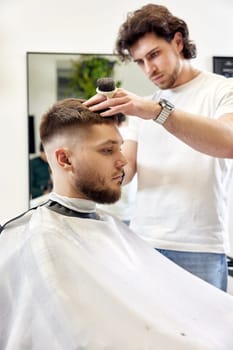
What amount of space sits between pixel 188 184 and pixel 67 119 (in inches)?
17.6

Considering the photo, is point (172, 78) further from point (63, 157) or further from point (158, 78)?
point (63, 157)

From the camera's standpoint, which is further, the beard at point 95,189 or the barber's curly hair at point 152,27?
the barber's curly hair at point 152,27

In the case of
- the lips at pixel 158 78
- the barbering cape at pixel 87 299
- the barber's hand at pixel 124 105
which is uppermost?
the lips at pixel 158 78

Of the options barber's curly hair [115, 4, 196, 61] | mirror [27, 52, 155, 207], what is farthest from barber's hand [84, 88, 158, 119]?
mirror [27, 52, 155, 207]

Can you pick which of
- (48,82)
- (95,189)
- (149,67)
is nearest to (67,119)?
(95,189)

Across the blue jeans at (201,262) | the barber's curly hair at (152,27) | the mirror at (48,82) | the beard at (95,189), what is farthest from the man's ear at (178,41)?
the mirror at (48,82)

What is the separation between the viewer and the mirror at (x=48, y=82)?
272 centimetres

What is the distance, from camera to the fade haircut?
1196mm

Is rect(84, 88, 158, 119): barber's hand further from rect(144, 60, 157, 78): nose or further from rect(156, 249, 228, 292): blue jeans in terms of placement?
rect(156, 249, 228, 292): blue jeans

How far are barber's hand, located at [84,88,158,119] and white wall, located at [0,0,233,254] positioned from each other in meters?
1.63

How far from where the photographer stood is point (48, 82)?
2.74 metres

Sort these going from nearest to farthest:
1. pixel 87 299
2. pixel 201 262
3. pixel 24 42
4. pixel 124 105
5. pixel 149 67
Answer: pixel 87 299 < pixel 124 105 < pixel 201 262 < pixel 149 67 < pixel 24 42

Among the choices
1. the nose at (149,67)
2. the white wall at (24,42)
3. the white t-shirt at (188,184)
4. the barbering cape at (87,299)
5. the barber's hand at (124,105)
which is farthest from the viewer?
the white wall at (24,42)

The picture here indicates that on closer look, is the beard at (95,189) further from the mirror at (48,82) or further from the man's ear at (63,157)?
the mirror at (48,82)
